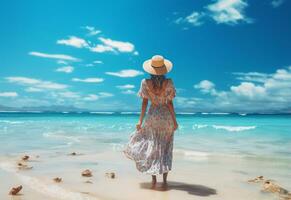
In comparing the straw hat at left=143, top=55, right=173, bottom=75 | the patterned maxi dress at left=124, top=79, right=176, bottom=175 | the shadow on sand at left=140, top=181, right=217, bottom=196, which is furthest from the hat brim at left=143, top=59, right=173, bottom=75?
the shadow on sand at left=140, top=181, right=217, bottom=196

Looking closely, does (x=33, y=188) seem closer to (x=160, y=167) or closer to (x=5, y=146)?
(x=160, y=167)

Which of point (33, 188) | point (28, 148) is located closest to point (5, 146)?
point (28, 148)

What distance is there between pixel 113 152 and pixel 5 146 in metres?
3.29

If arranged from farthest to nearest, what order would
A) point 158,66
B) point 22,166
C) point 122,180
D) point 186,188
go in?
point 22,166
point 122,180
point 186,188
point 158,66

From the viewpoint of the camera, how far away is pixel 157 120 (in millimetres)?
6379

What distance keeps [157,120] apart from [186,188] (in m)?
1.17

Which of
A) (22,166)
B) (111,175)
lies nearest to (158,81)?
(111,175)

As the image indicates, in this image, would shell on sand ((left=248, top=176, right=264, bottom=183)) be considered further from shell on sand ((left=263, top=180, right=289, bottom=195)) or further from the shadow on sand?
the shadow on sand

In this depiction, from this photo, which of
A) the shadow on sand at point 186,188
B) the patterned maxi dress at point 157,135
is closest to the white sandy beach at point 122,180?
the shadow on sand at point 186,188

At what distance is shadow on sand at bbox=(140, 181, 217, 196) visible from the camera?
247 inches

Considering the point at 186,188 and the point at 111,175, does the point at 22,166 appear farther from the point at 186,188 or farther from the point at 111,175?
the point at 186,188

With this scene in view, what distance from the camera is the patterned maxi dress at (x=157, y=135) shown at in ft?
20.8

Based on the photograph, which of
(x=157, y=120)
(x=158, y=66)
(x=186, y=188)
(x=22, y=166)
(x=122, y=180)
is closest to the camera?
(x=158, y=66)

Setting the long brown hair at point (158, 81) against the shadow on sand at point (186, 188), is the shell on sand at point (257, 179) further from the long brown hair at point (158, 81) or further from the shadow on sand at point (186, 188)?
the long brown hair at point (158, 81)
